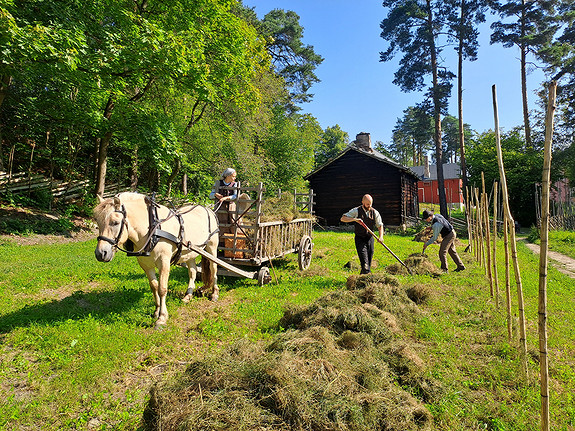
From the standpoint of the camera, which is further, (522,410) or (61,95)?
(61,95)

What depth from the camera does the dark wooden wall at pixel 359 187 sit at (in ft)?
76.2

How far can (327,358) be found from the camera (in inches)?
122

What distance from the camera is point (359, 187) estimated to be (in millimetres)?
24422

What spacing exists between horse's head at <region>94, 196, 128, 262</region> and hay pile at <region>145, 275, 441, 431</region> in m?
1.89

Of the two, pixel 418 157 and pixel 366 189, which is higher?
pixel 418 157

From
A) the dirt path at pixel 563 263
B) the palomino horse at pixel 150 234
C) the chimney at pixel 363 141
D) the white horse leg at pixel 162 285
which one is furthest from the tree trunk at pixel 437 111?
the white horse leg at pixel 162 285

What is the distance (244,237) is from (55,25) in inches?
316

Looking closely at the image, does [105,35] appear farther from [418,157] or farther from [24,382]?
[418,157]

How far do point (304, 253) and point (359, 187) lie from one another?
1675 cm

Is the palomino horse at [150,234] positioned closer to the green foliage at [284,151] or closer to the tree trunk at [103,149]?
the tree trunk at [103,149]

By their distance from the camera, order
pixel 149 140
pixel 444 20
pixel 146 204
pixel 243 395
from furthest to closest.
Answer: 1. pixel 444 20
2. pixel 149 140
3. pixel 146 204
4. pixel 243 395

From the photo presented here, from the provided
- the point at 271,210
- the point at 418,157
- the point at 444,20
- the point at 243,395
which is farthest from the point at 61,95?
the point at 418,157

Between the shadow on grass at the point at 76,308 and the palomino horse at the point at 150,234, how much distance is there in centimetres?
94

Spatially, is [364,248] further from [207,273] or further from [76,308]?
[76,308]
